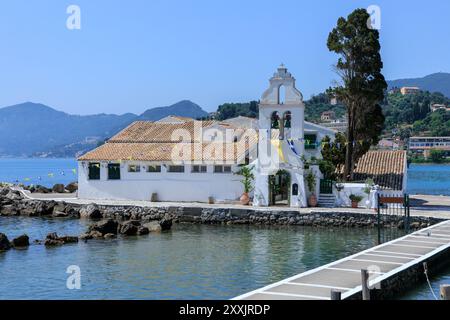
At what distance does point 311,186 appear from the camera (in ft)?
136

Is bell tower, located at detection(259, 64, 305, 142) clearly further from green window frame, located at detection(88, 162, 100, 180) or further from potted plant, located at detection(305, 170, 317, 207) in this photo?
green window frame, located at detection(88, 162, 100, 180)

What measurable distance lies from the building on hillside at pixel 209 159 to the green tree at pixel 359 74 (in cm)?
438

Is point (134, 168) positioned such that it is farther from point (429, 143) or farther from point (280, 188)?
point (429, 143)

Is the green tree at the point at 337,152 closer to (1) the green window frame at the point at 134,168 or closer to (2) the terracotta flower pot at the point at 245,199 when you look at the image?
(2) the terracotta flower pot at the point at 245,199

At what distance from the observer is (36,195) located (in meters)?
51.9

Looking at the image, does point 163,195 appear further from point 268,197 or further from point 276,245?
point 276,245

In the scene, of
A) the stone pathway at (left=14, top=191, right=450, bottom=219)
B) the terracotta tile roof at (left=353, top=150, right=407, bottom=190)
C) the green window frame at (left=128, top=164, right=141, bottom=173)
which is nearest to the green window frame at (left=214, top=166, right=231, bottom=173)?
the stone pathway at (left=14, top=191, right=450, bottom=219)

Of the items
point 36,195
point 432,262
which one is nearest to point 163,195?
point 36,195

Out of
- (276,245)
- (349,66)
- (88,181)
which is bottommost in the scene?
(276,245)

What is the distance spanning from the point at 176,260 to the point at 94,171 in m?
19.9

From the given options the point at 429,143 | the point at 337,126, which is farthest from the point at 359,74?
the point at 429,143

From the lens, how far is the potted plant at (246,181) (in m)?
41.7
